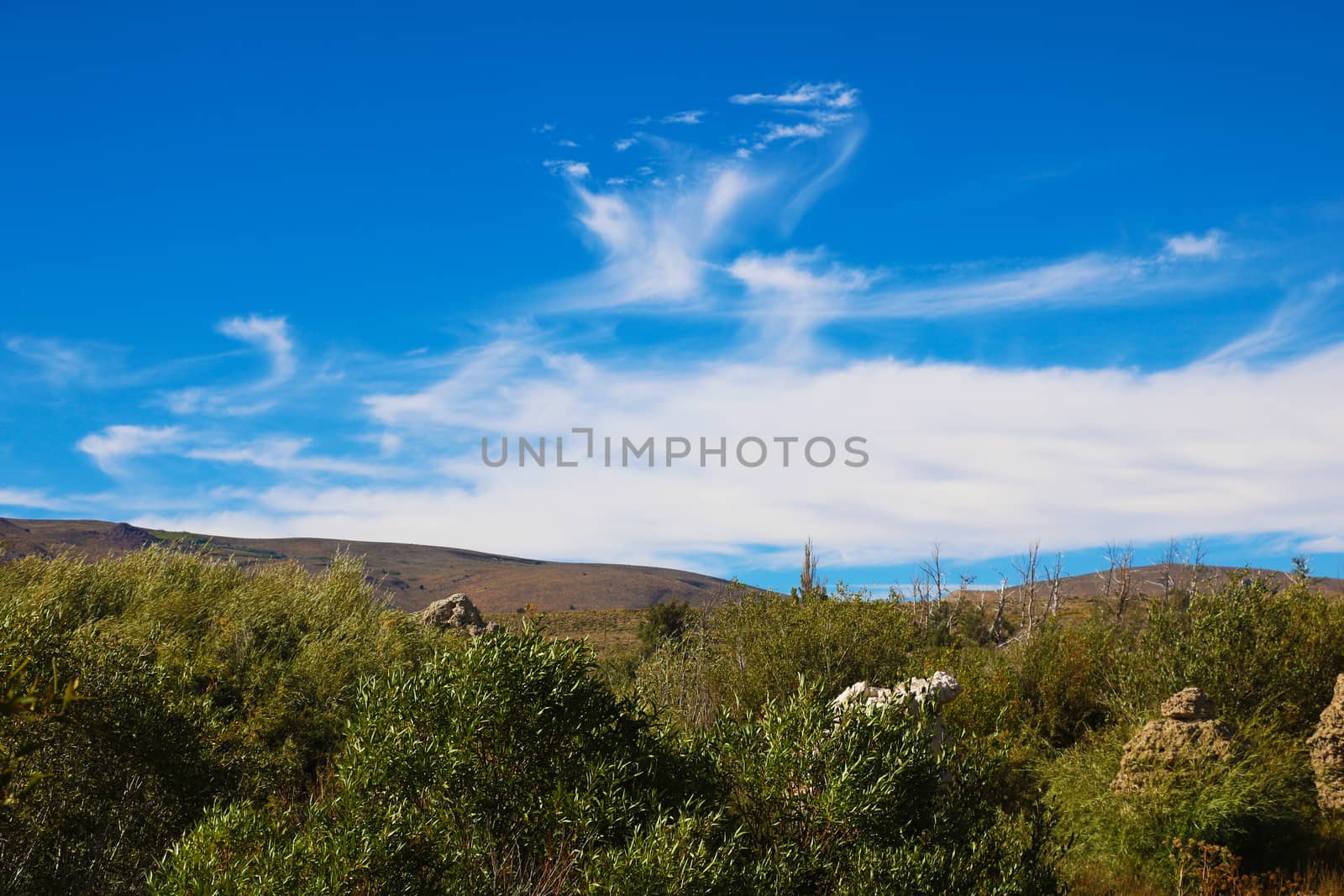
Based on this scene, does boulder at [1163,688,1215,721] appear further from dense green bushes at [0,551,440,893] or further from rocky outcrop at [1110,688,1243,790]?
dense green bushes at [0,551,440,893]

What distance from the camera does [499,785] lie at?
6031 millimetres

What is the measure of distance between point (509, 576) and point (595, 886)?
150762 mm

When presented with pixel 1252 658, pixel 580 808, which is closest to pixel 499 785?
pixel 580 808

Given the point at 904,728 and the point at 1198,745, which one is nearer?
the point at 904,728

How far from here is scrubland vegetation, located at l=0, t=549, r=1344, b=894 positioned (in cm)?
564

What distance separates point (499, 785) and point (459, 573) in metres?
162

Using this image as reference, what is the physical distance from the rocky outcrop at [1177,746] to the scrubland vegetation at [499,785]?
263 mm

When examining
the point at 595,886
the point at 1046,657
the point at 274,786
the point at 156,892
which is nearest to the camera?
the point at 595,886

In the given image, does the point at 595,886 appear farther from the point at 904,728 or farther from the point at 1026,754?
the point at 1026,754

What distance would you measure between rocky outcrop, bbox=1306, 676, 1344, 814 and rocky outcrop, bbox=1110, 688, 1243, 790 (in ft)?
5.04

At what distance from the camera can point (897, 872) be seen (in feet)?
19.6

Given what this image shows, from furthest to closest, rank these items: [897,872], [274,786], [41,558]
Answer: [41,558], [274,786], [897,872]

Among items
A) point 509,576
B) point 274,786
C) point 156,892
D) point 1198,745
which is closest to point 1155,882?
point 1198,745

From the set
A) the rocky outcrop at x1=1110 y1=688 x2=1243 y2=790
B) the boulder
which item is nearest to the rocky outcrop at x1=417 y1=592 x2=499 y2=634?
the rocky outcrop at x1=1110 y1=688 x2=1243 y2=790
